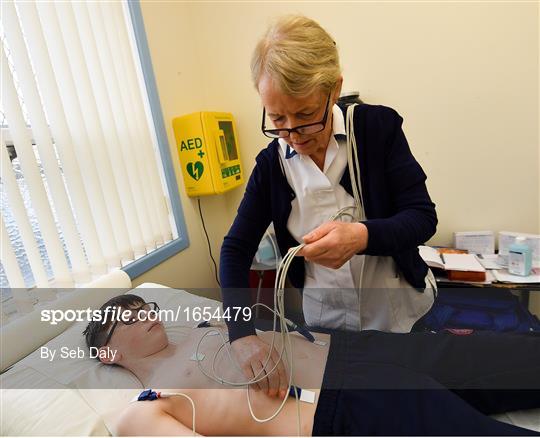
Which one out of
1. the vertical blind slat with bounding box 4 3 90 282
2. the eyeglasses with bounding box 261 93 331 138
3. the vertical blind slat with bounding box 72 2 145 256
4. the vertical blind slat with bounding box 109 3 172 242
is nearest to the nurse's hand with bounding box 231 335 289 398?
the eyeglasses with bounding box 261 93 331 138

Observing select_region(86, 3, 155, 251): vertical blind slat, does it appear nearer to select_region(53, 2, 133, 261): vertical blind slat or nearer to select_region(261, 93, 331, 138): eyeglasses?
select_region(53, 2, 133, 261): vertical blind slat

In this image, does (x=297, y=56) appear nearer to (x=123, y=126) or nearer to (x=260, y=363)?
(x=260, y=363)

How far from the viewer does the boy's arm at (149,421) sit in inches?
25.5

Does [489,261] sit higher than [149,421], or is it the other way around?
[149,421]

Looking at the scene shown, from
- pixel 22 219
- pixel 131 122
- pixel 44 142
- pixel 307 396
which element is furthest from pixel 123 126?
pixel 307 396

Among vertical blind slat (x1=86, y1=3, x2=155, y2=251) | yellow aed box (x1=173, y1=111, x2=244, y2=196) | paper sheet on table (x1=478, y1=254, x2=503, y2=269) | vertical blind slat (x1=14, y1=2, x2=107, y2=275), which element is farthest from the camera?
yellow aed box (x1=173, y1=111, x2=244, y2=196)

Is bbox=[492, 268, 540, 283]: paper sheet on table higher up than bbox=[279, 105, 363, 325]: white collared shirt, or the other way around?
bbox=[279, 105, 363, 325]: white collared shirt

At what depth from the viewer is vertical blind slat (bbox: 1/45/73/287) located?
106cm

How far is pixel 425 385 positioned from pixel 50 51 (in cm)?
161

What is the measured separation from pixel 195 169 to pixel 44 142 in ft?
2.55

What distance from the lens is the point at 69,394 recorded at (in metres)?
0.78

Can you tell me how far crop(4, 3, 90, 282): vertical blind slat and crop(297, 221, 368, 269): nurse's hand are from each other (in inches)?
39.8

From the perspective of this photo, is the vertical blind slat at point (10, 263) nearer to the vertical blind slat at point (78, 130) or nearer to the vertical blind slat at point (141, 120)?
the vertical blind slat at point (78, 130)

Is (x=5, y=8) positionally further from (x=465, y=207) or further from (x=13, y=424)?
(x=465, y=207)
